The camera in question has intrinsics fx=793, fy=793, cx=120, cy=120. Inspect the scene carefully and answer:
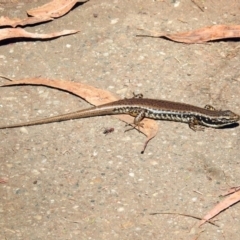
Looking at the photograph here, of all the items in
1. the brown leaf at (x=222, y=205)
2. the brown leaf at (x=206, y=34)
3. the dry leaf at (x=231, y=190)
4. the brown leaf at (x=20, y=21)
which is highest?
the brown leaf at (x=206, y=34)

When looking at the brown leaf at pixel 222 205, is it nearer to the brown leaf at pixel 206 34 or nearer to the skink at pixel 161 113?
the skink at pixel 161 113

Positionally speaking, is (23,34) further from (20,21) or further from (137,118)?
(137,118)

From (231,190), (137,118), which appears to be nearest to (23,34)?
(137,118)

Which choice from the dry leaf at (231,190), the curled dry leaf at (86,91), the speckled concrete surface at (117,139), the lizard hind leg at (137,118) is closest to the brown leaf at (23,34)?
the speckled concrete surface at (117,139)

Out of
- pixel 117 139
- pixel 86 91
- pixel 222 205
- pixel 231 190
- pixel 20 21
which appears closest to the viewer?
pixel 222 205

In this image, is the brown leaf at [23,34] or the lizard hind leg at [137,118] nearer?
the lizard hind leg at [137,118]

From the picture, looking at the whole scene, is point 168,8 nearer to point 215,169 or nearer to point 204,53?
point 204,53

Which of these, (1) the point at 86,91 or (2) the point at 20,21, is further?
(2) the point at 20,21

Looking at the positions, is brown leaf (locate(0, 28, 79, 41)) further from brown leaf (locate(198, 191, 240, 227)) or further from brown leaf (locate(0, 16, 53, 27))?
brown leaf (locate(198, 191, 240, 227))
